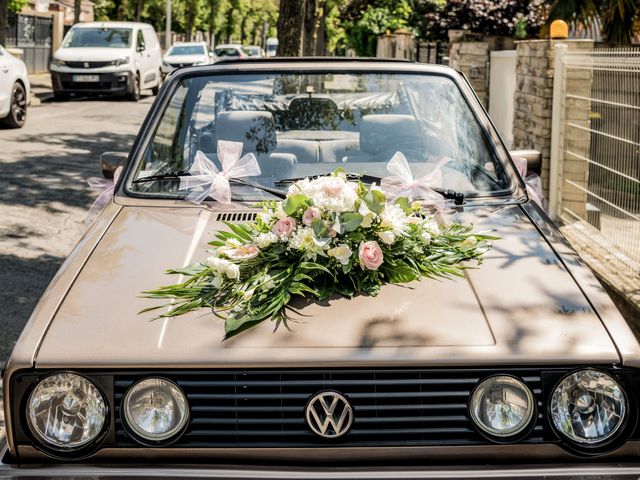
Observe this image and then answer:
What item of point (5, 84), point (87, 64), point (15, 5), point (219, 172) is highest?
point (15, 5)

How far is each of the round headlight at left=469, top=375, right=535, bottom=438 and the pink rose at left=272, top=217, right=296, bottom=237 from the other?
870 millimetres

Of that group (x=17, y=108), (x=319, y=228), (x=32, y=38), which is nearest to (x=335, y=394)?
(x=319, y=228)

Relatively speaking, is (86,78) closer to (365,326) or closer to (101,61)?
(101,61)

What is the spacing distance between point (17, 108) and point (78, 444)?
14788 millimetres

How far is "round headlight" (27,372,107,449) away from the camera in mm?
2863

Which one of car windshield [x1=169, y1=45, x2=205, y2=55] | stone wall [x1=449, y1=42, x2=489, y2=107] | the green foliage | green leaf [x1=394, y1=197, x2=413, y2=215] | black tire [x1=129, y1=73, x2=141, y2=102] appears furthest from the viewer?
car windshield [x1=169, y1=45, x2=205, y2=55]

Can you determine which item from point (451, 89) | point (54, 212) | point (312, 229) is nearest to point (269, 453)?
point (312, 229)

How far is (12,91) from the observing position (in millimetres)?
16422

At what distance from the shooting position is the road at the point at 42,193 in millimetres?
7152

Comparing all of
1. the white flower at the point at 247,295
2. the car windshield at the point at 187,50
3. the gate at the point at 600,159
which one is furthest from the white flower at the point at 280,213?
the car windshield at the point at 187,50

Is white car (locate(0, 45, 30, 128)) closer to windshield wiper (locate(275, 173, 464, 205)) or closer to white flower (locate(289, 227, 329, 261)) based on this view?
windshield wiper (locate(275, 173, 464, 205))

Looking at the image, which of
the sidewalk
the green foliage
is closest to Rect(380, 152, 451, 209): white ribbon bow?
the sidewalk

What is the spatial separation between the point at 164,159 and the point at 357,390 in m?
1.85

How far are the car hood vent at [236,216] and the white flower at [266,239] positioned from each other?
41cm
